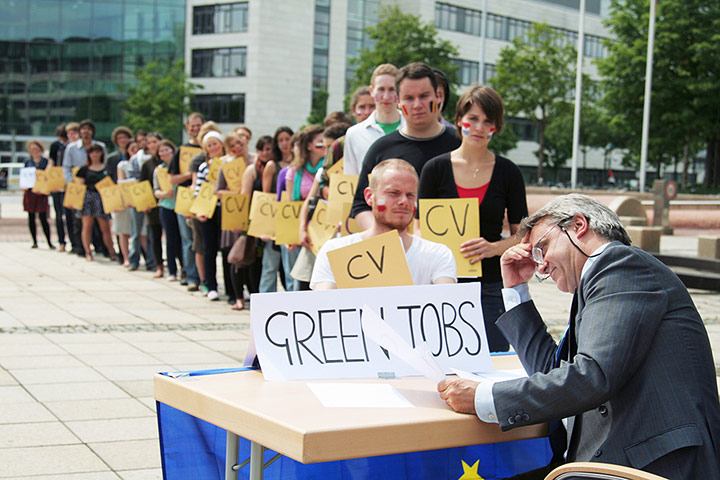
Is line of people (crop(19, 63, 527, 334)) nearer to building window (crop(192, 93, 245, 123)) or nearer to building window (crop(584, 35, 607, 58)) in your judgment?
building window (crop(192, 93, 245, 123))

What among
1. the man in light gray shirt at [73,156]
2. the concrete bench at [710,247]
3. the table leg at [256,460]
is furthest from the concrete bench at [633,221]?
the table leg at [256,460]

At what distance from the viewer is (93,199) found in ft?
49.2

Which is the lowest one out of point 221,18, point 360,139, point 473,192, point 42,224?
point 42,224

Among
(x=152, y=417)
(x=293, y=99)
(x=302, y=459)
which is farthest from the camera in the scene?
(x=293, y=99)

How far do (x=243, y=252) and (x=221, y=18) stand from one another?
176 ft

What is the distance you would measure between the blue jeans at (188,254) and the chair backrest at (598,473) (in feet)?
31.9

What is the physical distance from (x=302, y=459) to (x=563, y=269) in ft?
3.25

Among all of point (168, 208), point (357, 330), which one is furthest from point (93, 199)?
point (357, 330)

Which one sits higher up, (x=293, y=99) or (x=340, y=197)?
(x=293, y=99)

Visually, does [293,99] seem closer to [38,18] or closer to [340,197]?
[38,18]

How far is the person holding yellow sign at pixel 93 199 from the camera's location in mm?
14969

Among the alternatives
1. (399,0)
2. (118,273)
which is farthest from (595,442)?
(399,0)

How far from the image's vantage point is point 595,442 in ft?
8.44

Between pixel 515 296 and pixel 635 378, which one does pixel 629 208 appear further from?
pixel 635 378
